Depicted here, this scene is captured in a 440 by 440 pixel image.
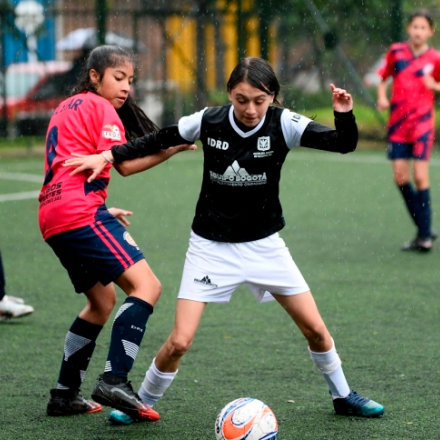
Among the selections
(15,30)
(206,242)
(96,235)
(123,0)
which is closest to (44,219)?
→ (96,235)

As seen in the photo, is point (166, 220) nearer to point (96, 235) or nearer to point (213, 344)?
point (213, 344)

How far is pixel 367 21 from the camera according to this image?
1953cm

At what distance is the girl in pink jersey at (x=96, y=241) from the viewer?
161 inches

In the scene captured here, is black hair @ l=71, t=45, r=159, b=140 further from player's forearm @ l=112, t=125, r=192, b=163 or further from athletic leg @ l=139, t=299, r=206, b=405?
athletic leg @ l=139, t=299, r=206, b=405

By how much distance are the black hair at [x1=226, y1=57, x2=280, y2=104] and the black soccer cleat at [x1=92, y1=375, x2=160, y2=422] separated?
51.8 inches

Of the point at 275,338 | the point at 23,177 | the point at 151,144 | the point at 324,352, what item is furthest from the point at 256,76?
the point at 23,177

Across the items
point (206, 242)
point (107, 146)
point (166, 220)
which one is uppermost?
point (107, 146)

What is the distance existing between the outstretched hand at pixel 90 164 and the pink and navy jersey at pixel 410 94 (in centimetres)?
515

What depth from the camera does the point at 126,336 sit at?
4074mm

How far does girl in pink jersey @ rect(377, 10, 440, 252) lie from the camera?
8664 millimetres

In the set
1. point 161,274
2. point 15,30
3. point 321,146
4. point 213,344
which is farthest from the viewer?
point 15,30

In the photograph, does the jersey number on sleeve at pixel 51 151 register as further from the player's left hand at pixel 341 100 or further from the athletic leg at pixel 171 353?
the player's left hand at pixel 341 100

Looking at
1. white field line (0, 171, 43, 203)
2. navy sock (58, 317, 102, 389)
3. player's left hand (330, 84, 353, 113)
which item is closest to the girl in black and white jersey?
player's left hand (330, 84, 353, 113)

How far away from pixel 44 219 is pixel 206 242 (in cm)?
72
